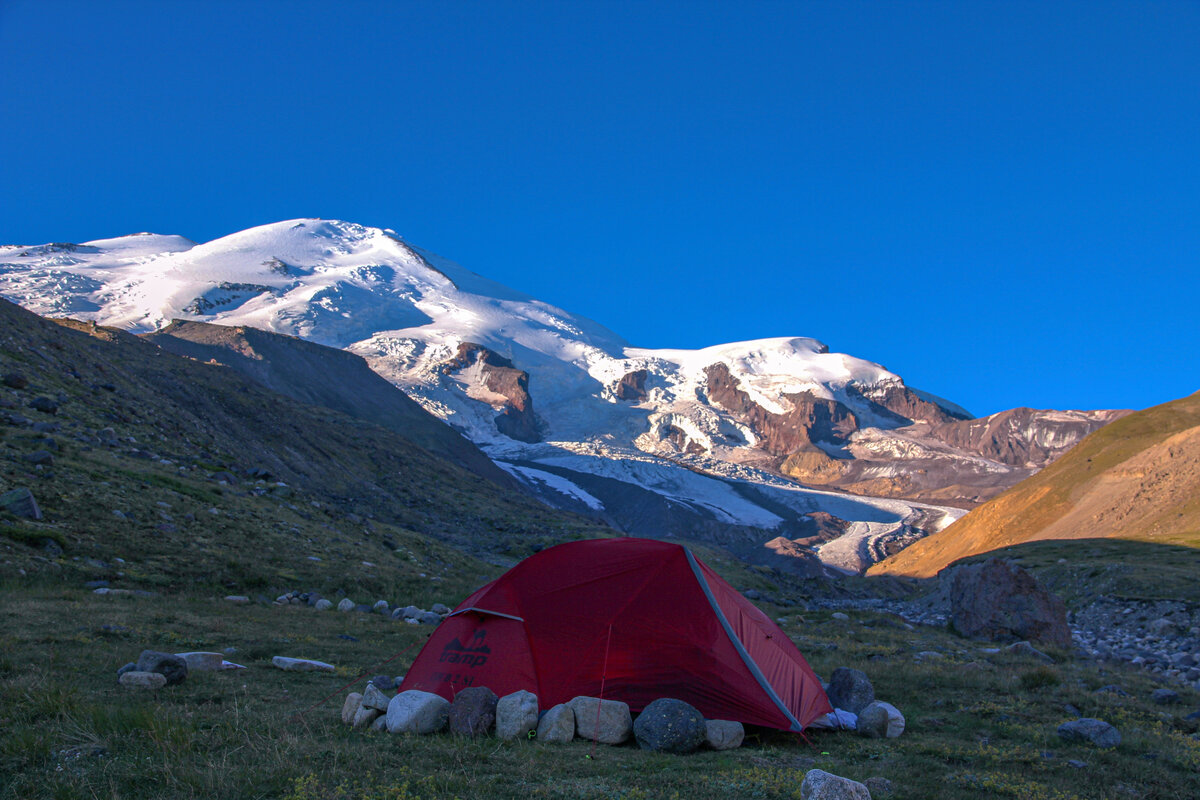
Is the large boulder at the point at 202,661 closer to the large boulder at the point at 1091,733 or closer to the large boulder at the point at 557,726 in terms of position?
the large boulder at the point at 557,726

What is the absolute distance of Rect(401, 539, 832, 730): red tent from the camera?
8.77 meters

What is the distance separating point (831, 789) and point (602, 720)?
2990 millimetres

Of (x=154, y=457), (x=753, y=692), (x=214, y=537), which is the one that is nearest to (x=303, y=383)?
(x=154, y=457)

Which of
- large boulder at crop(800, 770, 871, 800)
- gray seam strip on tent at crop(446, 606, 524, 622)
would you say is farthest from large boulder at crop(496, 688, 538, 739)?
large boulder at crop(800, 770, 871, 800)

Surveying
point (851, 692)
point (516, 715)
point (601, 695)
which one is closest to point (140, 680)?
point (516, 715)

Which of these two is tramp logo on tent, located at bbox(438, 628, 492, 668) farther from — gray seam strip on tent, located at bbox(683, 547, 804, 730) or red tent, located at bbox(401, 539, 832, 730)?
gray seam strip on tent, located at bbox(683, 547, 804, 730)

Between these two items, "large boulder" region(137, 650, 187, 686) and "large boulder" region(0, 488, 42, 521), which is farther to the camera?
"large boulder" region(0, 488, 42, 521)

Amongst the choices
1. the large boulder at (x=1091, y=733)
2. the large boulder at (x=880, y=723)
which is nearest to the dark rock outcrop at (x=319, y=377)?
the large boulder at (x=880, y=723)

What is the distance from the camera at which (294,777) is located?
5730mm

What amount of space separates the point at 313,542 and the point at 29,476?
757 cm

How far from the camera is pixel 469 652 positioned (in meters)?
9.32

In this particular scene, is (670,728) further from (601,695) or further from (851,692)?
(851,692)

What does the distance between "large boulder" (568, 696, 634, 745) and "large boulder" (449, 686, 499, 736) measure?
944 mm

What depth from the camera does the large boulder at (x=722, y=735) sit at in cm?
786
